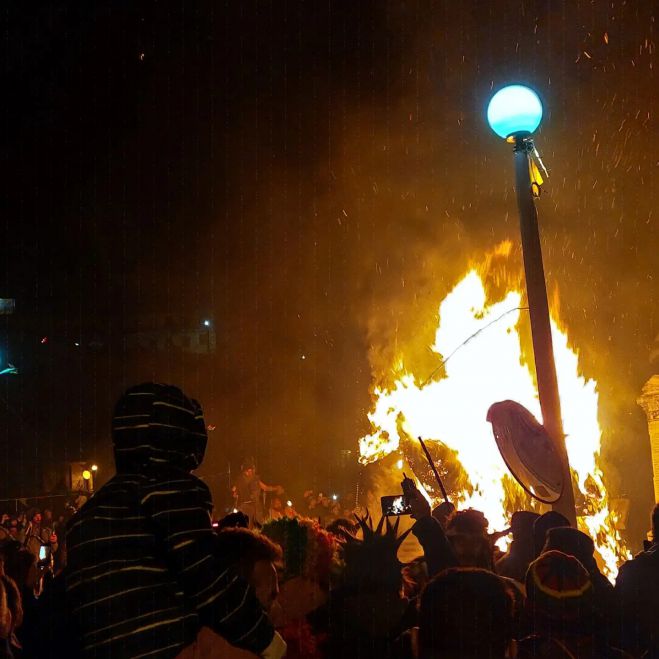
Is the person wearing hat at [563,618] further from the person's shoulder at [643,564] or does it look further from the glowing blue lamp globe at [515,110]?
the glowing blue lamp globe at [515,110]

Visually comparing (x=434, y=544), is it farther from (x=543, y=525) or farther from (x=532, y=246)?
(x=532, y=246)

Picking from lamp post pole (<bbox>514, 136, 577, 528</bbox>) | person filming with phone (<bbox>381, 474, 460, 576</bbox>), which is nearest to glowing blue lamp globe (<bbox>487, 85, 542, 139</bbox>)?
lamp post pole (<bbox>514, 136, 577, 528</bbox>)

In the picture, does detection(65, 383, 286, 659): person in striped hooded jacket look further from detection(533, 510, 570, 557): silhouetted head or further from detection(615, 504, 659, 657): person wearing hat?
detection(533, 510, 570, 557): silhouetted head

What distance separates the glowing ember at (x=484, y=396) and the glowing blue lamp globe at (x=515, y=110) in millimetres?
4380

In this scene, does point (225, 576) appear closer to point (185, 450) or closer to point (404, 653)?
point (185, 450)

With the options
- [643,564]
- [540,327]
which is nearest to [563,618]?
[643,564]

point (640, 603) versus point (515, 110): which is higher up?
point (515, 110)

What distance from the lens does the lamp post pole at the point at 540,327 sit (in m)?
5.25

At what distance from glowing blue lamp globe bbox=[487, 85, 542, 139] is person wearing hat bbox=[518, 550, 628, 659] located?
429cm

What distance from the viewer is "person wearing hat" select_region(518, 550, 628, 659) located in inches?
108

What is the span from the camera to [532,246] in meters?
5.96

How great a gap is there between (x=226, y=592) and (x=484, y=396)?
9.26 m

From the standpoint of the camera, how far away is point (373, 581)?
3.15 metres

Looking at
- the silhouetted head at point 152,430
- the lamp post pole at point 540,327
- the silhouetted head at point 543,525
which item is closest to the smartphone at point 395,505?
the silhouetted head at point 543,525
